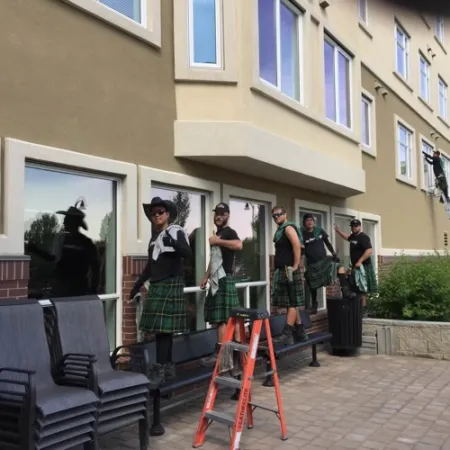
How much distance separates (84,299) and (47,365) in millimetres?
688

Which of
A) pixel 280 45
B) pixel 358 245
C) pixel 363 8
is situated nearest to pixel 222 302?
pixel 280 45

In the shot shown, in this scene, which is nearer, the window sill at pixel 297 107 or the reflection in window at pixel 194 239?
the reflection in window at pixel 194 239

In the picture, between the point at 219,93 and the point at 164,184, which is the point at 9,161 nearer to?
the point at 164,184

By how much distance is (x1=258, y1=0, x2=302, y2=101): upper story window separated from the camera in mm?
7807

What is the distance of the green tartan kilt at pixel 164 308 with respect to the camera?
197 inches

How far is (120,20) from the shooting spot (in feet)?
18.9

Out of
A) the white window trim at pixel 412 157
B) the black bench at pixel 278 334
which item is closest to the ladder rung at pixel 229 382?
the black bench at pixel 278 334

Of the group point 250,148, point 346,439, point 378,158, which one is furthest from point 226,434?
point 378,158

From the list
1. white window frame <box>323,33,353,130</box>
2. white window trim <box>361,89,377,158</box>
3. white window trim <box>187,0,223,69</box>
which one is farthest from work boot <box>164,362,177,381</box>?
→ white window trim <box>361,89,377,158</box>

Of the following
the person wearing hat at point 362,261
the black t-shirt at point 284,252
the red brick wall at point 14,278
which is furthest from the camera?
the person wearing hat at point 362,261

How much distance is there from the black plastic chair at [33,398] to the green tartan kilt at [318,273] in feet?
18.3

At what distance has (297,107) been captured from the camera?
327 inches

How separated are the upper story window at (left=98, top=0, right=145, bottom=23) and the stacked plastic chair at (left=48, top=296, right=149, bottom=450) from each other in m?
3.21

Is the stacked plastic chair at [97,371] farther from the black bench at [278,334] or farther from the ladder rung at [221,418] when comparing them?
the black bench at [278,334]
